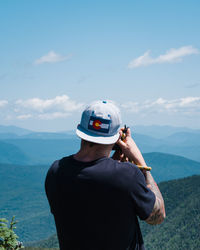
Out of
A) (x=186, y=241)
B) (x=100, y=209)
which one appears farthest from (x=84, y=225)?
(x=186, y=241)

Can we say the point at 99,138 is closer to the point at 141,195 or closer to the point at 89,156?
the point at 89,156

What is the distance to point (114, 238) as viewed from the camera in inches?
143

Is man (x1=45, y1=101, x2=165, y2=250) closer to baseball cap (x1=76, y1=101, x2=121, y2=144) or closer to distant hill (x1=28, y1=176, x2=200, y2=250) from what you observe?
baseball cap (x1=76, y1=101, x2=121, y2=144)

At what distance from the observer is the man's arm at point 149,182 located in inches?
145

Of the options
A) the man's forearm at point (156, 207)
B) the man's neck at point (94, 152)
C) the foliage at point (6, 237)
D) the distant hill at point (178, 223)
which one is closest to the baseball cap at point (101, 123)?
the man's neck at point (94, 152)

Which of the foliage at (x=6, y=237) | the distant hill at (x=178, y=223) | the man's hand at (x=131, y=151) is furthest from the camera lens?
the distant hill at (x=178, y=223)

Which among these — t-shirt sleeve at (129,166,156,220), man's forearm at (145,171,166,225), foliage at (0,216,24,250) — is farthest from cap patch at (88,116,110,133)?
foliage at (0,216,24,250)

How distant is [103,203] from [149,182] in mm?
587

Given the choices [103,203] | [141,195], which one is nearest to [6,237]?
[103,203]

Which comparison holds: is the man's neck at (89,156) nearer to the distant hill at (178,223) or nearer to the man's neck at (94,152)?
the man's neck at (94,152)

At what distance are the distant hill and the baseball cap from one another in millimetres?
125801

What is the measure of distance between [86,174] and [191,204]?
16448cm

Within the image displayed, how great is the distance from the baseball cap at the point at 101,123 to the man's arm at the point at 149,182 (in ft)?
0.95

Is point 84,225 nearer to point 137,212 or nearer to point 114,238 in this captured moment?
point 114,238
